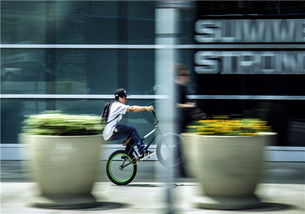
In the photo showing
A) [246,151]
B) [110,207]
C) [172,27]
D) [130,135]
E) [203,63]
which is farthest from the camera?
[203,63]

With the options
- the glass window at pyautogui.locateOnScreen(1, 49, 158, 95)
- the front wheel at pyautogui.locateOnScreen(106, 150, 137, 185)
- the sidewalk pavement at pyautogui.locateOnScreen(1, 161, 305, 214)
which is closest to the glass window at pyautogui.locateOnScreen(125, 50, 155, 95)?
the glass window at pyautogui.locateOnScreen(1, 49, 158, 95)

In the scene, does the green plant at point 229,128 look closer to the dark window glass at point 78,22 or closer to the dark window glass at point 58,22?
the dark window glass at point 78,22

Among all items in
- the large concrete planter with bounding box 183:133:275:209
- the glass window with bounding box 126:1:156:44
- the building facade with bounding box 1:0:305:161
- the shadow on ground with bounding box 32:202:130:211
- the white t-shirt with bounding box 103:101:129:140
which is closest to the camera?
the large concrete planter with bounding box 183:133:275:209

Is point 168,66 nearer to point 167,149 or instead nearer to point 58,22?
point 167,149

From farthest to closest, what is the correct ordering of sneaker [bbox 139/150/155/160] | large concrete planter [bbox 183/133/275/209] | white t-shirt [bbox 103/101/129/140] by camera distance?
1. white t-shirt [bbox 103/101/129/140]
2. sneaker [bbox 139/150/155/160]
3. large concrete planter [bbox 183/133/275/209]

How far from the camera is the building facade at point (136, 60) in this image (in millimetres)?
13359

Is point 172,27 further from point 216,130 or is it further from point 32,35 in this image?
point 32,35

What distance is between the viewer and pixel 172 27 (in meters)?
6.54

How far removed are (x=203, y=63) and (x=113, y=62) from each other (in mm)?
1905

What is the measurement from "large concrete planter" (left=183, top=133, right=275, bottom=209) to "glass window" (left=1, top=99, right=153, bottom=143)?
17.2 ft

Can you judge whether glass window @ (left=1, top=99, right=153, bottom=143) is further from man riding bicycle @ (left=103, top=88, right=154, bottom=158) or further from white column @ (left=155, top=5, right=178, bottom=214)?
white column @ (left=155, top=5, right=178, bottom=214)

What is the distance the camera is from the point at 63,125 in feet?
27.9

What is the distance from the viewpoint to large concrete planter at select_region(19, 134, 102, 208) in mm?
8359

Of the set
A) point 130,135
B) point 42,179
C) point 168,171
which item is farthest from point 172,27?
point 130,135
